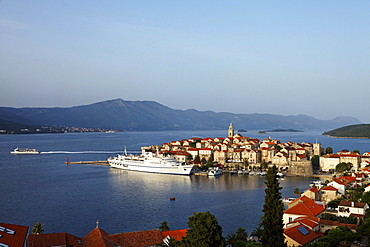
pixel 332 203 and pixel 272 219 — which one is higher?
pixel 272 219

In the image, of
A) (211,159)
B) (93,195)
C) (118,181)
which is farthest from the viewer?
(211,159)

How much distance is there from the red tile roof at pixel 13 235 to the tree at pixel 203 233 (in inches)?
196

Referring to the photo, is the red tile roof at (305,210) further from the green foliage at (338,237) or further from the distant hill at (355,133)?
the distant hill at (355,133)

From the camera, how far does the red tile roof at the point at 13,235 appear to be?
408 inches

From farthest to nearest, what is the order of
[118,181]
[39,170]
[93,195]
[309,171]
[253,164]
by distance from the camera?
[253,164] → [39,170] → [309,171] → [118,181] → [93,195]

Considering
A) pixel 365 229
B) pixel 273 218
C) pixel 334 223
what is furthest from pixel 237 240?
pixel 365 229

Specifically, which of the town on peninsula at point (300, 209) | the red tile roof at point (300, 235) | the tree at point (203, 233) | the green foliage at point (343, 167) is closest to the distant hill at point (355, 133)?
the town on peninsula at point (300, 209)

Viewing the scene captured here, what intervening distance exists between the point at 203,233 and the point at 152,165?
36.0 meters

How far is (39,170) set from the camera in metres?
45.3

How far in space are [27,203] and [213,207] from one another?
13.6m

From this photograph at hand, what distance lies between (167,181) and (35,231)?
23142 mm

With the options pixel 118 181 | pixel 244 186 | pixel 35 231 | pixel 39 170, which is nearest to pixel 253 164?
pixel 244 186

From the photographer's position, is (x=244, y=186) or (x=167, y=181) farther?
(x=167, y=181)

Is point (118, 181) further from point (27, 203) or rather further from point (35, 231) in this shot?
point (35, 231)
